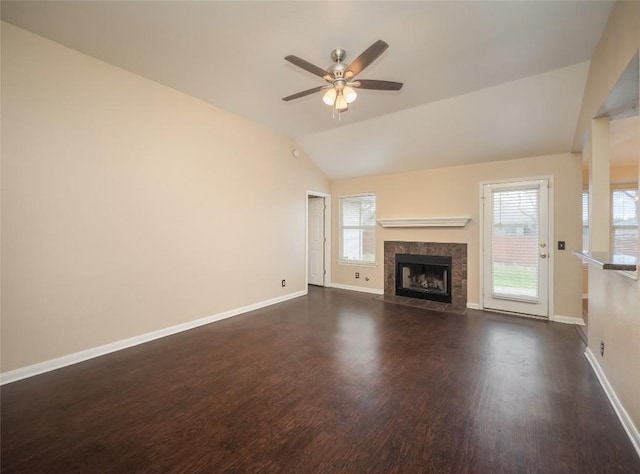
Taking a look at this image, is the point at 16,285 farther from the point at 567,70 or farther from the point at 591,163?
the point at 567,70

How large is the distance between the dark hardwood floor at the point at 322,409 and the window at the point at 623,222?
11.4ft

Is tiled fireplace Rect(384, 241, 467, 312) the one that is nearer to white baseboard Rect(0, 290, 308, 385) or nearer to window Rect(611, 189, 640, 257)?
white baseboard Rect(0, 290, 308, 385)

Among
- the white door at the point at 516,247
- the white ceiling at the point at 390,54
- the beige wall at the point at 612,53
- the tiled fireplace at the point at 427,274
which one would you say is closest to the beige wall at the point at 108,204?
the white ceiling at the point at 390,54

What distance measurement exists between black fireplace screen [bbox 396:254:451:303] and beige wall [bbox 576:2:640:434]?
223 centimetres

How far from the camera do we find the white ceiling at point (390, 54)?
2.24 metres

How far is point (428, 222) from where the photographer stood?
502cm

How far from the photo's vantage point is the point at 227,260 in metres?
4.21

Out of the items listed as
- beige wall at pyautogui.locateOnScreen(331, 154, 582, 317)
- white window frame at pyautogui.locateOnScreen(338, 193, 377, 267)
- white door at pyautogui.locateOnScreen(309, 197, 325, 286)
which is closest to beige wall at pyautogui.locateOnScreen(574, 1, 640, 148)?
beige wall at pyautogui.locateOnScreen(331, 154, 582, 317)

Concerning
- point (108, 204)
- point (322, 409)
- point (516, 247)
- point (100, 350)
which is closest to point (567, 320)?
point (516, 247)

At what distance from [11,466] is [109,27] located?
3.27 metres

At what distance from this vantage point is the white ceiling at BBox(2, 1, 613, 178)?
2.24m

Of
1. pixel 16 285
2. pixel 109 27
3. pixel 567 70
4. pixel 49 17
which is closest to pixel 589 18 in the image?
pixel 567 70

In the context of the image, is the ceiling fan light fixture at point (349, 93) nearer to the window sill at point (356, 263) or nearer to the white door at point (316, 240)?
the window sill at point (356, 263)

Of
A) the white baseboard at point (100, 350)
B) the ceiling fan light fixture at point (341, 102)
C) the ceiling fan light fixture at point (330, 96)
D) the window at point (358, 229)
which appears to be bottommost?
the white baseboard at point (100, 350)
